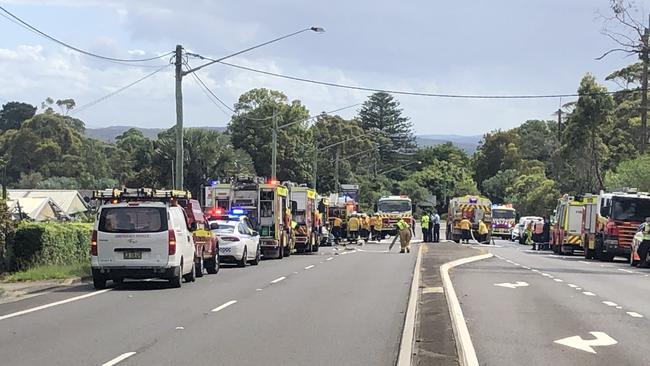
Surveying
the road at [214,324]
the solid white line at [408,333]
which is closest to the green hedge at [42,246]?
the road at [214,324]

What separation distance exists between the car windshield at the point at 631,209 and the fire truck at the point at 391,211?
25.0 meters

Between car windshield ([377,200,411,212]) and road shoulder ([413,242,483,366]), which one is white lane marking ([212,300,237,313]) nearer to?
road shoulder ([413,242,483,366])

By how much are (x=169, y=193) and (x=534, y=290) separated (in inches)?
338

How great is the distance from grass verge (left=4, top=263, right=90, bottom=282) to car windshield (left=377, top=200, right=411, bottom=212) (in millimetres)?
39953

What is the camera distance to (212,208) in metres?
35.4

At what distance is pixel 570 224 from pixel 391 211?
20.9m

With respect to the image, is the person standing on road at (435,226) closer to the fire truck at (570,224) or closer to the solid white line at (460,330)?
the fire truck at (570,224)

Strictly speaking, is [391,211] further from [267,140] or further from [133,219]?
[133,219]

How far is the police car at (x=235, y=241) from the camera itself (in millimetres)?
28516

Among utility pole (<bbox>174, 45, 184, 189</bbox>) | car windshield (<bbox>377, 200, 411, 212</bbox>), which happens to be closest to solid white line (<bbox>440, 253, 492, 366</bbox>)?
utility pole (<bbox>174, 45, 184, 189</bbox>)

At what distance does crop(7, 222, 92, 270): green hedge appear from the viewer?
24.3 meters

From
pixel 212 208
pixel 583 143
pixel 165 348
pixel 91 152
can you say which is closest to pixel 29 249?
pixel 212 208

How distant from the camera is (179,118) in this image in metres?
31.8

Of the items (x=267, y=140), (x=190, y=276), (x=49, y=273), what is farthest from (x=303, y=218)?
(x=267, y=140)
